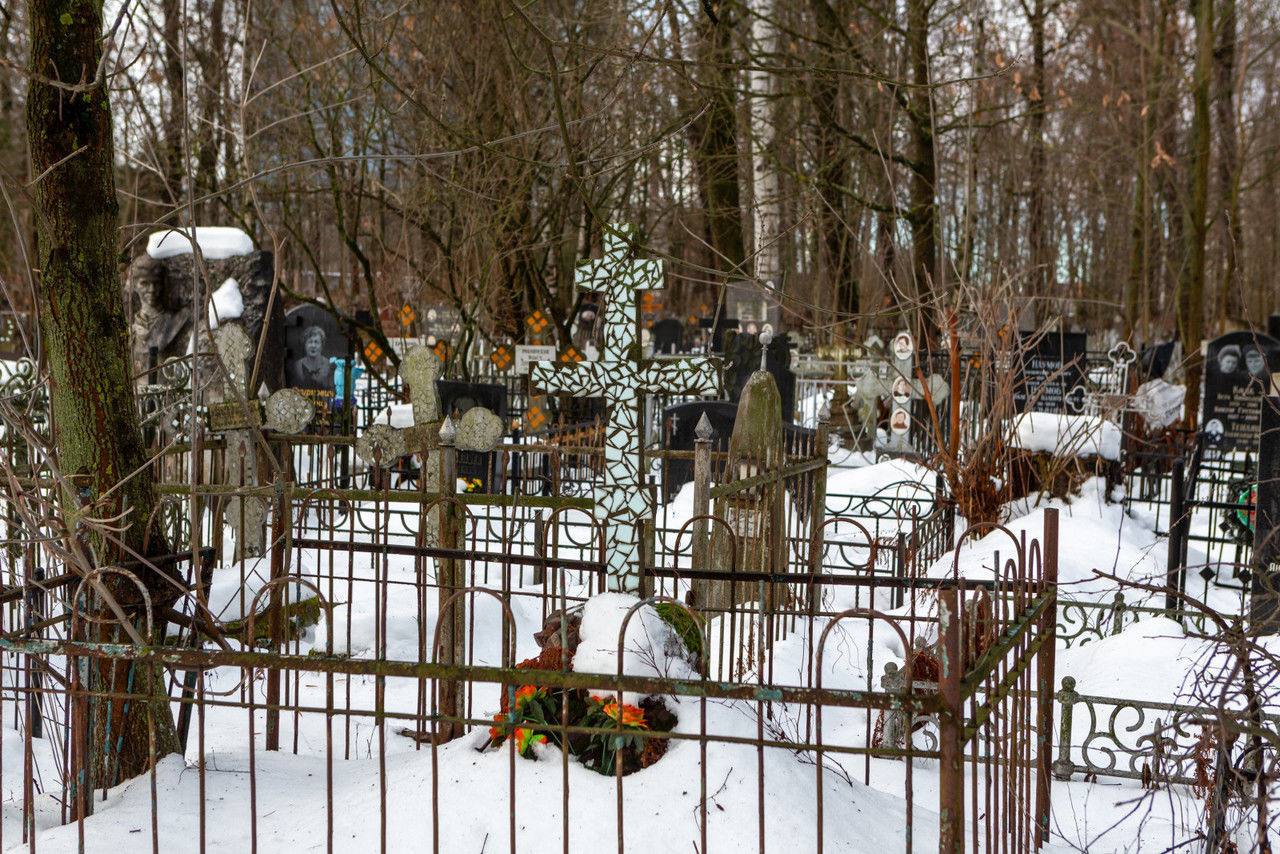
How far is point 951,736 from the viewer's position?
248 centimetres

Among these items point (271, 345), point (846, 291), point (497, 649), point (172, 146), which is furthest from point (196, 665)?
point (846, 291)

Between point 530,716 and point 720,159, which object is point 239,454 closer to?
point 530,716

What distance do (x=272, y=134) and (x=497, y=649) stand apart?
991 centimetres

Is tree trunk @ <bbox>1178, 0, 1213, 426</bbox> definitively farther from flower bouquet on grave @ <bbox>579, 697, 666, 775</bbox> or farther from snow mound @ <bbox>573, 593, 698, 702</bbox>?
flower bouquet on grave @ <bbox>579, 697, 666, 775</bbox>

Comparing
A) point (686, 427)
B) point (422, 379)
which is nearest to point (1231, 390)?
point (686, 427)

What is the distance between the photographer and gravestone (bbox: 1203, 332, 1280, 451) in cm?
1374

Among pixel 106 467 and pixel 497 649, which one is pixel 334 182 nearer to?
pixel 497 649

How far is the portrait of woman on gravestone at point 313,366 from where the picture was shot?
45.0ft

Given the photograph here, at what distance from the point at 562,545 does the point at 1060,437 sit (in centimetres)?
484

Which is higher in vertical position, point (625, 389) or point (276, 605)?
point (625, 389)

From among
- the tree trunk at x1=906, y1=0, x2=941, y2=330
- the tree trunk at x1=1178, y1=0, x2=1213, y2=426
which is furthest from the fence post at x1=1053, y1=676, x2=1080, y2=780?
the tree trunk at x1=1178, y1=0, x2=1213, y2=426

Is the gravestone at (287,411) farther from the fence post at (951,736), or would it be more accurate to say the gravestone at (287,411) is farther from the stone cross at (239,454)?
the fence post at (951,736)

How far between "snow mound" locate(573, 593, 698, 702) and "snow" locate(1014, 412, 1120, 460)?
21.8 ft

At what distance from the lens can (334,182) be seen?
11.3m
